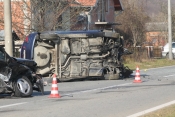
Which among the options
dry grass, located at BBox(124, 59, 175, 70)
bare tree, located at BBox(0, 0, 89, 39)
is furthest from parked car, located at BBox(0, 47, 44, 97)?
dry grass, located at BBox(124, 59, 175, 70)

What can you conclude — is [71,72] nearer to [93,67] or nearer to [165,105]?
[93,67]

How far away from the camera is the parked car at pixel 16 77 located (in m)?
14.0

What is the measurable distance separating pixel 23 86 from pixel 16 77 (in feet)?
1.13

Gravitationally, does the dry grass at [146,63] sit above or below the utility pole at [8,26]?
below

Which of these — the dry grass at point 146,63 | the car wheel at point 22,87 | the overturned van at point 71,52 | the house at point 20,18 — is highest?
the house at point 20,18

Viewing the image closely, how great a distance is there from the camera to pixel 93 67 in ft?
71.3

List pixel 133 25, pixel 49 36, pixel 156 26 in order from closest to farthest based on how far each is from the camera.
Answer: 1. pixel 49 36
2. pixel 133 25
3. pixel 156 26

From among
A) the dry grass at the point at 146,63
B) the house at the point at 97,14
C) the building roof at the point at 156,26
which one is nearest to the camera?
the dry grass at the point at 146,63

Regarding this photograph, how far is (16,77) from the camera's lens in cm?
1432

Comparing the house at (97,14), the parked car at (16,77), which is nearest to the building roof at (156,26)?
the house at (97,14)

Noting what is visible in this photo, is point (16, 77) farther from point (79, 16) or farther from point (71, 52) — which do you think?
point (79, 16)

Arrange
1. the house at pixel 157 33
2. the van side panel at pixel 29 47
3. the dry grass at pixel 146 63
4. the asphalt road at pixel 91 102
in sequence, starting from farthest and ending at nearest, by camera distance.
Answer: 1. the house at pixel 157 33
2. the dry grass at pixel 146 63
3. the van side panel at pixel 29 47
4. the asphalt road at pixel 91 102

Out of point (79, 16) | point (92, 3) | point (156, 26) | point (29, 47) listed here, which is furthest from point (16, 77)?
point (156, 26)

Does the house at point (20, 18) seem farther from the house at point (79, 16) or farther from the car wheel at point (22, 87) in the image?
the car wheel at point (22, 87)
